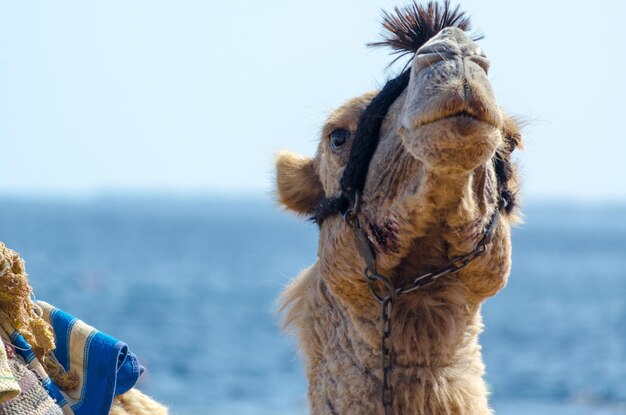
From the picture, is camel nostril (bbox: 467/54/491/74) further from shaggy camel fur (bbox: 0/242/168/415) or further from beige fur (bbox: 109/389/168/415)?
beige fur (bbox: 109/389/168/415)

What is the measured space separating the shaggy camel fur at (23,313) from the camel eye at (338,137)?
1201 mm

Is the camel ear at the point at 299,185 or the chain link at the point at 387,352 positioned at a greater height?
the camel ear at the point at 299,185

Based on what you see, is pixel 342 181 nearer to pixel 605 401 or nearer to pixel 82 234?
pixel 605 401

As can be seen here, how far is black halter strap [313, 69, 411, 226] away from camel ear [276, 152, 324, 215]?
55 cm

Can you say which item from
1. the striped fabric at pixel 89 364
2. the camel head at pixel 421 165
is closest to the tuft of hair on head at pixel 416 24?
the camel head at pixel 421 165

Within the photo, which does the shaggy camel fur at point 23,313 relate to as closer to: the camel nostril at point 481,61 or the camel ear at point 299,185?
the camel ear at point 299,185

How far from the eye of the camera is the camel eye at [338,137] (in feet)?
13.6

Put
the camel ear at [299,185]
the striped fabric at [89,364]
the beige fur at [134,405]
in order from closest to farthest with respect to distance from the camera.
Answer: the striped fabric at [89,364] < the beige fur at [134,405] < the camel ear at [299,185]

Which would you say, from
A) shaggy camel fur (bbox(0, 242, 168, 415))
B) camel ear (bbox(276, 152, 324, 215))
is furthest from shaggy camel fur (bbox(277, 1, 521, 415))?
shaggy camel fur (bbox(0, 242, 168, 415))

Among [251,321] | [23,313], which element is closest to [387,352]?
[23,313]

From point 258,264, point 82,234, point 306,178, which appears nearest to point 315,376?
point 306,178

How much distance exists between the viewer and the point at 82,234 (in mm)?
106438

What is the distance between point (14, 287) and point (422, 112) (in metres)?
1.32

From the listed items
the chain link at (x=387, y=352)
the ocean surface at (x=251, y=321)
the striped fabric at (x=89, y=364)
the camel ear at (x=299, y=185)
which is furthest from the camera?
the ocean surface at (x=251, y=321)
